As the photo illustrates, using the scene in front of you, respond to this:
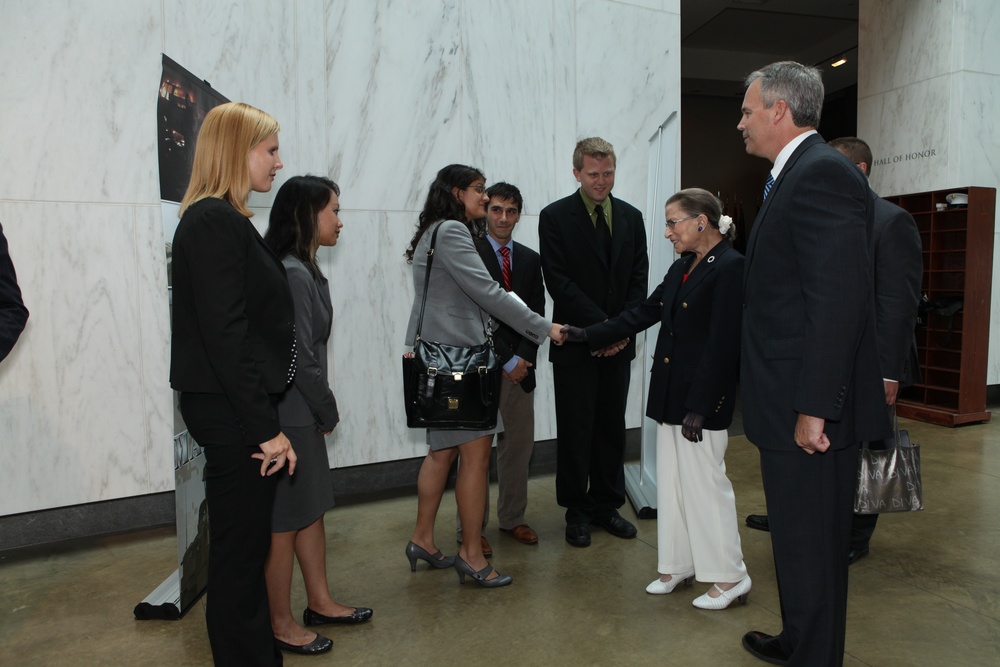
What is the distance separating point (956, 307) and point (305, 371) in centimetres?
611

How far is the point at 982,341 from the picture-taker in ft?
21.4

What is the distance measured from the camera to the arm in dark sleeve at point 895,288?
122 inches

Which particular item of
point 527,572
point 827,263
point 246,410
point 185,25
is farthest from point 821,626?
point 185,25

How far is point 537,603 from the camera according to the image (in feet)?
10.0

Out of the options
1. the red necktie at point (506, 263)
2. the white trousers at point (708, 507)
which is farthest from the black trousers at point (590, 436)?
the white trousers at point (708, 507)

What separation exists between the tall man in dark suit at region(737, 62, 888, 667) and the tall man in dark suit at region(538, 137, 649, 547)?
4.83 feet

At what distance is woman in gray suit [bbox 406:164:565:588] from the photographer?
9.87ft

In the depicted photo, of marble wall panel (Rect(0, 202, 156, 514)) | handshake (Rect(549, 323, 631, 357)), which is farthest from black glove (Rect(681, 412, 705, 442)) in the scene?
marble wall panel (Rect(0, 202, 156, 514))

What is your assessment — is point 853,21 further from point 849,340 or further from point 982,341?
point 849,340

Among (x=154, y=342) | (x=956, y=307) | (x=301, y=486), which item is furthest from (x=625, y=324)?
(x=956, y=307)

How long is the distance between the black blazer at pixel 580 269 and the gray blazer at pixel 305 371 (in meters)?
1.46

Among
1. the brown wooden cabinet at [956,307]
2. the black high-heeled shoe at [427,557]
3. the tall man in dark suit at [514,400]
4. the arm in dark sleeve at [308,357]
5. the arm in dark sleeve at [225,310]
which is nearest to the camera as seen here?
the arm in dark sleeve at [225,310]

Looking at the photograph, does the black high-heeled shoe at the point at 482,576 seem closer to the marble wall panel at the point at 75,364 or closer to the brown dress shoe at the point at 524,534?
the brown dress shoe at the point at 524,534

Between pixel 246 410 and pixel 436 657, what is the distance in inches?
50.1
